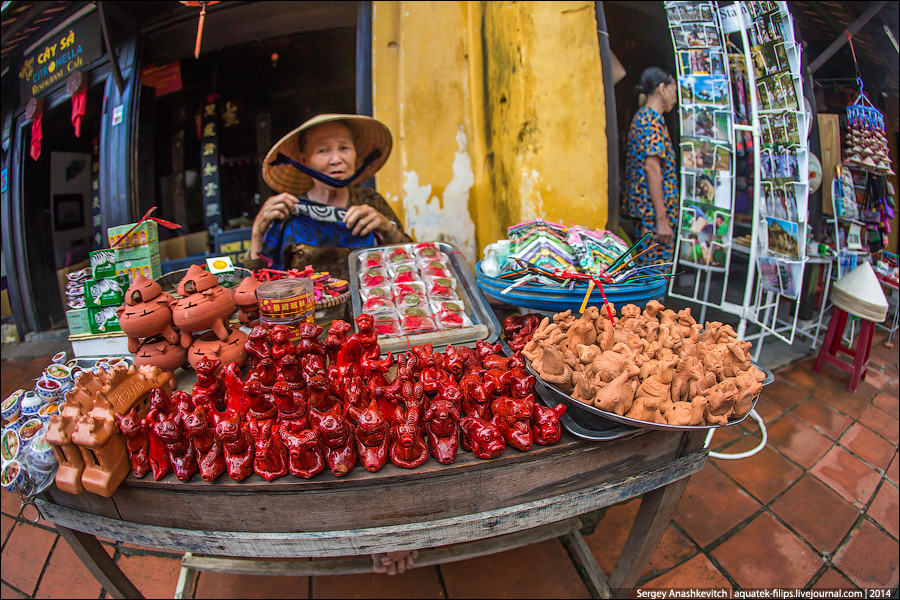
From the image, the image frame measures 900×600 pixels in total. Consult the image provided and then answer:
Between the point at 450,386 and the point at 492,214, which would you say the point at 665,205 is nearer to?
the point at 492,214

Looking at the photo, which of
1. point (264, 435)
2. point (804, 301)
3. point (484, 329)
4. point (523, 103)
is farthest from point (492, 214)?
point (804, 301)

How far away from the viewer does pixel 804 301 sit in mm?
3113

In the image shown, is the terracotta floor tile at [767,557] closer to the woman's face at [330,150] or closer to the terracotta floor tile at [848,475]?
the terracotta floor tile at [848,475]

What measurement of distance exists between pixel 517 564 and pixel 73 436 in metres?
1.85

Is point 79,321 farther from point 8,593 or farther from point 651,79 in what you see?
point 651,79

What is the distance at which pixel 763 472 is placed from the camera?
2.29m

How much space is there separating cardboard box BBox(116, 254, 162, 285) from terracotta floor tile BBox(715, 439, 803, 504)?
314 cm

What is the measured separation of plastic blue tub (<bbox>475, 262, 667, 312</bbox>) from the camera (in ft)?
5.43

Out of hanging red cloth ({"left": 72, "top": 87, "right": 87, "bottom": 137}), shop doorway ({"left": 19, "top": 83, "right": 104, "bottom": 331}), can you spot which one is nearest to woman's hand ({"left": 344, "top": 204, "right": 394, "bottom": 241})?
shop doorway ({"left": 19, "top": 83, "right": 104, "bottom": 331})

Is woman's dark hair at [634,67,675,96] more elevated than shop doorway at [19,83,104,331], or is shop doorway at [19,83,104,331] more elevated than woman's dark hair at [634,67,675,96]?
woman's dark hair at [634,67,675,96]

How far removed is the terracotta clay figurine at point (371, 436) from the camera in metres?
0.99

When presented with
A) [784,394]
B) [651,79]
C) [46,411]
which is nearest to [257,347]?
[46,411]

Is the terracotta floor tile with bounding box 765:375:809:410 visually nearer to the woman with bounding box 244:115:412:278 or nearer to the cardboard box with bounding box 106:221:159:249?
the woman with bounding box 244:115:412:278

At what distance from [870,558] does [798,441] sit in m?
0.74
